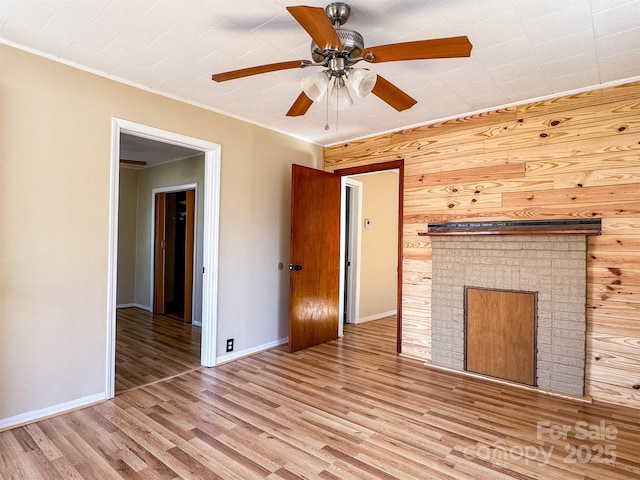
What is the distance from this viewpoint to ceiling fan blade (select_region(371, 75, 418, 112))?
6.86ft

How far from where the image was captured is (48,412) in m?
2.52

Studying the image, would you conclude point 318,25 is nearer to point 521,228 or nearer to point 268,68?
point 268,68

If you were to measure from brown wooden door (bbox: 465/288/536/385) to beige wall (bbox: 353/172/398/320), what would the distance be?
2.34 metres

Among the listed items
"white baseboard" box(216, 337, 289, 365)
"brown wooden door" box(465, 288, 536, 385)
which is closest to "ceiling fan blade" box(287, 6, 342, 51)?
"brown wooden door" box(465, 288, 536, 385)

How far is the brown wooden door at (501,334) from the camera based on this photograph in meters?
3.12

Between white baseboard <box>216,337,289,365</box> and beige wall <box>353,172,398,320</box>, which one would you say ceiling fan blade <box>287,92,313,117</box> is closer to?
white baseboard <box>216,337,289,365</box>

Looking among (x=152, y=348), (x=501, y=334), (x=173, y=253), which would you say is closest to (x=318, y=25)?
(x=501, y=334)

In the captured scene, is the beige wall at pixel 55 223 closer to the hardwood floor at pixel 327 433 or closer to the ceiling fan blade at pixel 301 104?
the hardwood floor at pixel 327 433

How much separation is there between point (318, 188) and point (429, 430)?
8.98 ft

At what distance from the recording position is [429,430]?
94.2 inches

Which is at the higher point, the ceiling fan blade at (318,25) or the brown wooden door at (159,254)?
the ceiling fan blade at (318,25)

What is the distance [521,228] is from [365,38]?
2.06 metres

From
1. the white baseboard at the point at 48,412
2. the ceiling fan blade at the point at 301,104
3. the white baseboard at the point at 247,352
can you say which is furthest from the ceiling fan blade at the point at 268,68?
the white baseboard at the point at 247,352

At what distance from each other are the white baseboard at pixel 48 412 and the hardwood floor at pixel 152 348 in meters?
0.21
